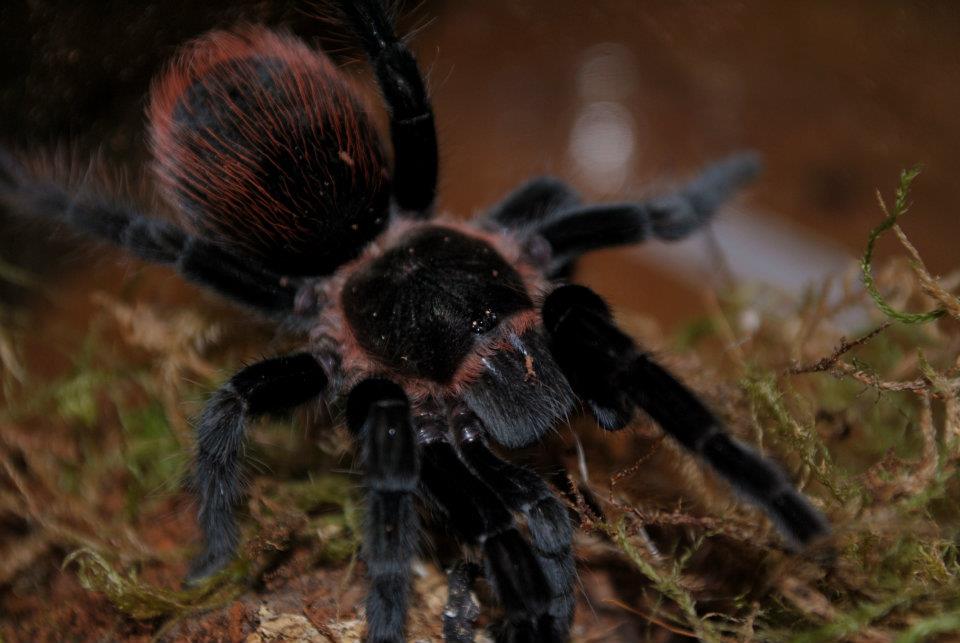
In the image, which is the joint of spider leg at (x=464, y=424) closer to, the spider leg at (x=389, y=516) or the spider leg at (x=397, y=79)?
the spider leg at (x=389, y=516)

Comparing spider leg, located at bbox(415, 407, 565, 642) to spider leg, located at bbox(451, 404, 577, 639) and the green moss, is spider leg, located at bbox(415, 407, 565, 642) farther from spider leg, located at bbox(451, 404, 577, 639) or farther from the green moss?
the green moss

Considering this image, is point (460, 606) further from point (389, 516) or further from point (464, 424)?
point (464, 424)

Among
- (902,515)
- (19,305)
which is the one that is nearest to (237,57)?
(19,305)

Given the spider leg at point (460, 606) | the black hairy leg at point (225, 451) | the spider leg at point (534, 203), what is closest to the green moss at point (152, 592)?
the black hairy leg at point (225, 451)

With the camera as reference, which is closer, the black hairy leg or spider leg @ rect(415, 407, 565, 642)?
spider leg @ rect(415, 407, 565, 642)

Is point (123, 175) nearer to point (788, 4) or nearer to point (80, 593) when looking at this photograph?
point (80, 593)

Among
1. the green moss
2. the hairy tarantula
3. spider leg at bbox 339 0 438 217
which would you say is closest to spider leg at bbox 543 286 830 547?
the hairy tarantula

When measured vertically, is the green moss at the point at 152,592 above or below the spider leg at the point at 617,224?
below
